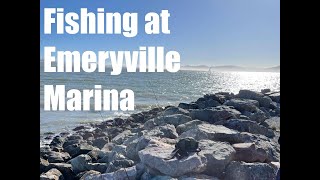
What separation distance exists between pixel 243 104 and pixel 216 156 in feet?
7.32

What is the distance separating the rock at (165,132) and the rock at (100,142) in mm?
598

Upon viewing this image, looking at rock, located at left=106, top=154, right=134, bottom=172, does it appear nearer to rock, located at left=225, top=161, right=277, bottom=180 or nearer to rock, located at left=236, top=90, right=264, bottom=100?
rock, located at left=225, top=161, right=277, bottom=180

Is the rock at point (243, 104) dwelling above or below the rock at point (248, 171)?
above

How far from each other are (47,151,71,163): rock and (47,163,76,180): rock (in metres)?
0.20

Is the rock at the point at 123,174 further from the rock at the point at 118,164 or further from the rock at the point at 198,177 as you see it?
the rock at the point at 198,177

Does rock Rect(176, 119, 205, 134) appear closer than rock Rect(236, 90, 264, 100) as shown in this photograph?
Yes

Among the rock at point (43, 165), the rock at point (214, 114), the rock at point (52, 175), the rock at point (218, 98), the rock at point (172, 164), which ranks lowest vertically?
the rock at point (52, 175)

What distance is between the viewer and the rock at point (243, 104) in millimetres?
→ 5047

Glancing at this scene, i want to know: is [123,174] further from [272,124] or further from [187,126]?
[272,124]

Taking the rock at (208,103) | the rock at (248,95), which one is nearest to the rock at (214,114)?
the rock at (208,103)

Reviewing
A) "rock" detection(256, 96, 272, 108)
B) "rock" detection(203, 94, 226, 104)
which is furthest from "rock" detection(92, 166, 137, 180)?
"rock" detection(256, 96, 272, 108)

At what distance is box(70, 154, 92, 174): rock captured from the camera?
139 inches

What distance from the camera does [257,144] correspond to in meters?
3.49
